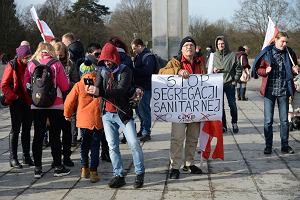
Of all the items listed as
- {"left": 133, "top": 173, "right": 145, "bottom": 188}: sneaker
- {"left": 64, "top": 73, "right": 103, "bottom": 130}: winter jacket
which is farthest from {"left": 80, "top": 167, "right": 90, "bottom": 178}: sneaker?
{"left": 133, "top": 173, "right": 145, "bottom": 188}: sneaker

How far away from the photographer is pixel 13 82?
21.1 feet

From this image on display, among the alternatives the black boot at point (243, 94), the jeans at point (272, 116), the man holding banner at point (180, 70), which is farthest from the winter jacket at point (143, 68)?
the black boot at point (243, 94)

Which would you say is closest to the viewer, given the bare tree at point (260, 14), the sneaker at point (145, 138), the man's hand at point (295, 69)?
the man's hand at point (295, 69)

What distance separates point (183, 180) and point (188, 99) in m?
1.08

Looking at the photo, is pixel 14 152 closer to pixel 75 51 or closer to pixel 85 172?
pixel 85 172

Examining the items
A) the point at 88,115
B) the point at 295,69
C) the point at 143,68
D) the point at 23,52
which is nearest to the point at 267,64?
the point at 295,69

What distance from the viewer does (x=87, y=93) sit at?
215 inches

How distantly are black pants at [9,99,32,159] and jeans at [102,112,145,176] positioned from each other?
162cm

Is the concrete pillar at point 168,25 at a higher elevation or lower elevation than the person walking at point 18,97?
higher

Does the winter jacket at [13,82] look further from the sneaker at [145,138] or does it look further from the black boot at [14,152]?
the sneaker at [145,138]

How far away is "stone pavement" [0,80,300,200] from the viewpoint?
5363mm

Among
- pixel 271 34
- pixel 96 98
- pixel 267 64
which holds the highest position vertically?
pixel 271 34

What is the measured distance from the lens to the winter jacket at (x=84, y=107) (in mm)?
5754

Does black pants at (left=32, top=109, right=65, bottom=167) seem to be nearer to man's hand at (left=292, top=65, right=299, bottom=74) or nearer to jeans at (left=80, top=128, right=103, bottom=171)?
jeans at (left=80, top=128, right=103, bottom=171)
